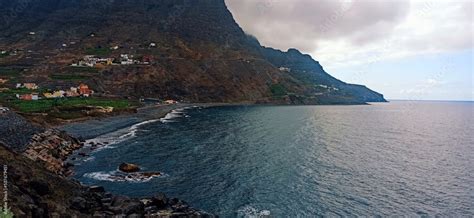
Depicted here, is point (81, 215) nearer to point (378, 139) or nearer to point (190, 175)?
point (190, 175)

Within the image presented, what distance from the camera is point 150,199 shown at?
3962 centimetres

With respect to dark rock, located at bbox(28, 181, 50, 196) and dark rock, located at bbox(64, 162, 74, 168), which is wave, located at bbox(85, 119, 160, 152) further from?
dark rock, located at bbox(28, 181, 50, 196)

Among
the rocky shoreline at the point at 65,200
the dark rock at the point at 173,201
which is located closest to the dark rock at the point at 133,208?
the rocky shoreline at the point at 65,200

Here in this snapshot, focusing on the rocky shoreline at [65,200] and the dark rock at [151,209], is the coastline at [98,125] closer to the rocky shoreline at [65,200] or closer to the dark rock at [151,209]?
the rocky shoreline at [65,200]

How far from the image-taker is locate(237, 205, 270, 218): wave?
39.1 m

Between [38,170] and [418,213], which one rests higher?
[38,170]

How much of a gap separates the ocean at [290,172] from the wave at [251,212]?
0.11 meters

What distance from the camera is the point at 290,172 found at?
60.4m

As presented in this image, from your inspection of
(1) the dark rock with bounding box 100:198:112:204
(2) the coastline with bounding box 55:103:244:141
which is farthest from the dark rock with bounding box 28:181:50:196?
(2) the coastline with bounding box 55:103:244:141

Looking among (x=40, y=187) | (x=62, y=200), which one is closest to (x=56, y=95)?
(x=62, y=200)

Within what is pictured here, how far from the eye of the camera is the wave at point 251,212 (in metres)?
39.1

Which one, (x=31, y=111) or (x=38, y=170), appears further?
(x=31, y=111)

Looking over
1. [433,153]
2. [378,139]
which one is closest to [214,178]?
[433,153]

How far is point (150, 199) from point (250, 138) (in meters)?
61.0
